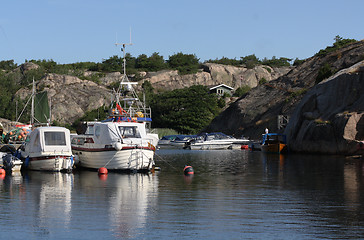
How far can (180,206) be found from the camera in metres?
23.3

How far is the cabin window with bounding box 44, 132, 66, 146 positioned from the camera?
Result: 39.7 meters

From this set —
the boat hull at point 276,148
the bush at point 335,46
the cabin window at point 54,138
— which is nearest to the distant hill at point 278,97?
the bush at point 335,46

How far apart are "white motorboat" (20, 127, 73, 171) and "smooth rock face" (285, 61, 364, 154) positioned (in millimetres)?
34286

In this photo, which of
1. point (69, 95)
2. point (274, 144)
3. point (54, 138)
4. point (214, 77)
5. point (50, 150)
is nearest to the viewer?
point (50, 150)

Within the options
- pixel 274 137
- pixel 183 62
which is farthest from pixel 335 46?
pixel 183 62

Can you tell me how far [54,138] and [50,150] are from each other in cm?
105

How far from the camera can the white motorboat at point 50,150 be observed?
128 feet

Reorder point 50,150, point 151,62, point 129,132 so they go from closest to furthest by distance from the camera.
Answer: point 50,150 → point 129,132 → point 151,62

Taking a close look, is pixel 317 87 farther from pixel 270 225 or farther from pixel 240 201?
pixel 270 225

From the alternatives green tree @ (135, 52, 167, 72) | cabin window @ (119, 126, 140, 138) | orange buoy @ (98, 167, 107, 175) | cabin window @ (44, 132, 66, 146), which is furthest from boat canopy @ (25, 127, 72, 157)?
green tree @ (135, 52, 167, 72)

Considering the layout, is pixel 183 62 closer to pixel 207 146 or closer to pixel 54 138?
pixel 207 146

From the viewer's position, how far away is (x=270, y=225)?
19.0 m

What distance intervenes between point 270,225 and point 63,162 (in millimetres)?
23189

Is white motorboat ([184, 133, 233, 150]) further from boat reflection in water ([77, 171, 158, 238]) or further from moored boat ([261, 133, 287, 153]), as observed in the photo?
boat reflection in water ([77, 171, 158, 238])
